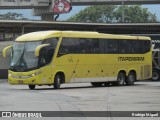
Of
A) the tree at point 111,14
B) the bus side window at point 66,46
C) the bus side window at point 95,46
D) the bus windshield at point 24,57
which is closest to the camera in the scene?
the bus windshield at point 24,57

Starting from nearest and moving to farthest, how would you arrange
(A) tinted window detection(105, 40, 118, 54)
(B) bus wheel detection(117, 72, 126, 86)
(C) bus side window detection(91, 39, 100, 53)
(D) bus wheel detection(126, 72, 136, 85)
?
(C) bus side window detection(91, 39, 100, 53) < (A) tinted window detection(105, 40, 118, 54) < (B) bus wheel detection(117, 72, 126, 86) < (D) bus wheel detection(126, 72, 136, 85)

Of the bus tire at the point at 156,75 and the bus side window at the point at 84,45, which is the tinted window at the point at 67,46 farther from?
the bus tire at the point at 156,75

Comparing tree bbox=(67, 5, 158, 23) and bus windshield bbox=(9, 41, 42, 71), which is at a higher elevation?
tree bbox=(67, 5, 158, 23)

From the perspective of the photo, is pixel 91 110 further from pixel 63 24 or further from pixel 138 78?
pixel 63 24

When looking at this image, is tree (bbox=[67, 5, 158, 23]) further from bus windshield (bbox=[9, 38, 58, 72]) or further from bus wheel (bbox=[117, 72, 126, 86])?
bus windshield (bbox=[9, 38, 58, 72])

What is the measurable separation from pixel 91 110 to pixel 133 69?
769 inches

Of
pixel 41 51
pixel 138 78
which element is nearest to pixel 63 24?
pixel 138 78

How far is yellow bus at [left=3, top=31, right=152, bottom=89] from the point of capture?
29.3 meters

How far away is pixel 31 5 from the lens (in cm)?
6200

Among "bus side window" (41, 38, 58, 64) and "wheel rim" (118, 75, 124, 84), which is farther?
"wheel rim" (118, 75, 124, 84)

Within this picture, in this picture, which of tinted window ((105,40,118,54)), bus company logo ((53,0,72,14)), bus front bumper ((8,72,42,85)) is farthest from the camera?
bus company logo ((53,0,72,14))

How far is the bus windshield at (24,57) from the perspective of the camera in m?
29.2

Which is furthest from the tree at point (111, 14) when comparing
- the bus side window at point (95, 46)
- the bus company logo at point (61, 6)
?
the bus side window at point (95, 46)

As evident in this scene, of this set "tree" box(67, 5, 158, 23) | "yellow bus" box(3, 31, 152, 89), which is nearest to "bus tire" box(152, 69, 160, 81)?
"yellow bus" box(3, 31, 152, 89)
